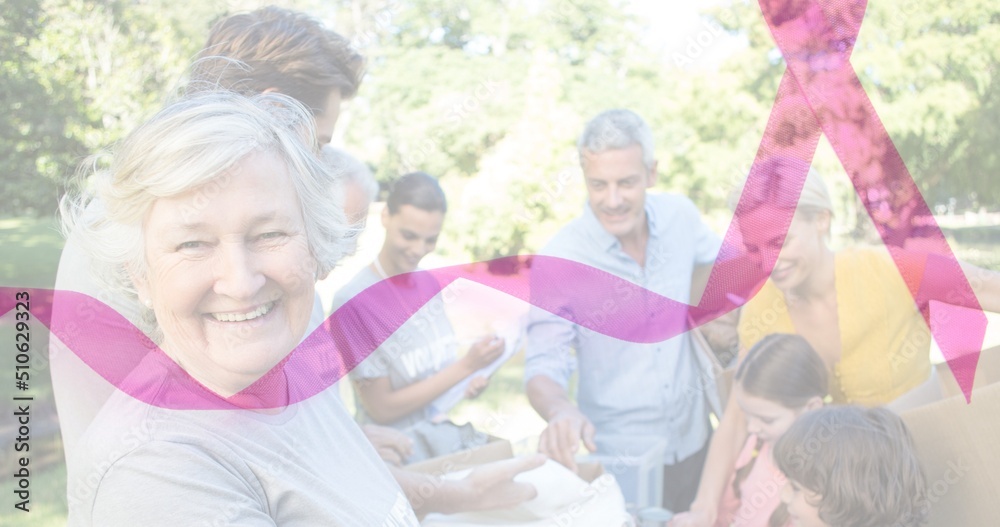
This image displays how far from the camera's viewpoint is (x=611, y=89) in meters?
14.6

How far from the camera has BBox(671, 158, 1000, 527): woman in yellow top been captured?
7.14ft

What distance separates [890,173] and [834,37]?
2.45 ft

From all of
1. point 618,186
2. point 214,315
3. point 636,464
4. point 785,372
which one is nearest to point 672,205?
point 618,186

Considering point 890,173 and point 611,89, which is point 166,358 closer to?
point 890,173

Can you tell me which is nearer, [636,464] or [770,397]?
[770,397]

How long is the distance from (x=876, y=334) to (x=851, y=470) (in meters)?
0.59

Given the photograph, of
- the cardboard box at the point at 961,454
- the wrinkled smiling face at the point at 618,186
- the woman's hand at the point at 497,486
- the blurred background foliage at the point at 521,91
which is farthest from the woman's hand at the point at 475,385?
the blurred background foliage at the point at 521,91

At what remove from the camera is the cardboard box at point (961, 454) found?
1.59 metres

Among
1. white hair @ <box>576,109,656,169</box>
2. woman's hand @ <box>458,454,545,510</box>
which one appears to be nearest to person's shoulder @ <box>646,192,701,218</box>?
white hair @ <box>576,109,656,169</box>

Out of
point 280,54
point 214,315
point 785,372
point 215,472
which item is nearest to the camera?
point 215,472

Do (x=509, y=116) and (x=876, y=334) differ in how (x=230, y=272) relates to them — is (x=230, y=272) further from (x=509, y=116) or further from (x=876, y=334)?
(x=509, y=116)

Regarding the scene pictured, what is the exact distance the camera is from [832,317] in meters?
2.29

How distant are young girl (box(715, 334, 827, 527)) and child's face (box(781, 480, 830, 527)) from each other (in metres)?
0.24

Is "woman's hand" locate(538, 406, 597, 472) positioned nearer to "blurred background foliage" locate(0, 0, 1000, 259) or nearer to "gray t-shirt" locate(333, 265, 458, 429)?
"gray t-shirt" locate(333, 265, 458, 429)
